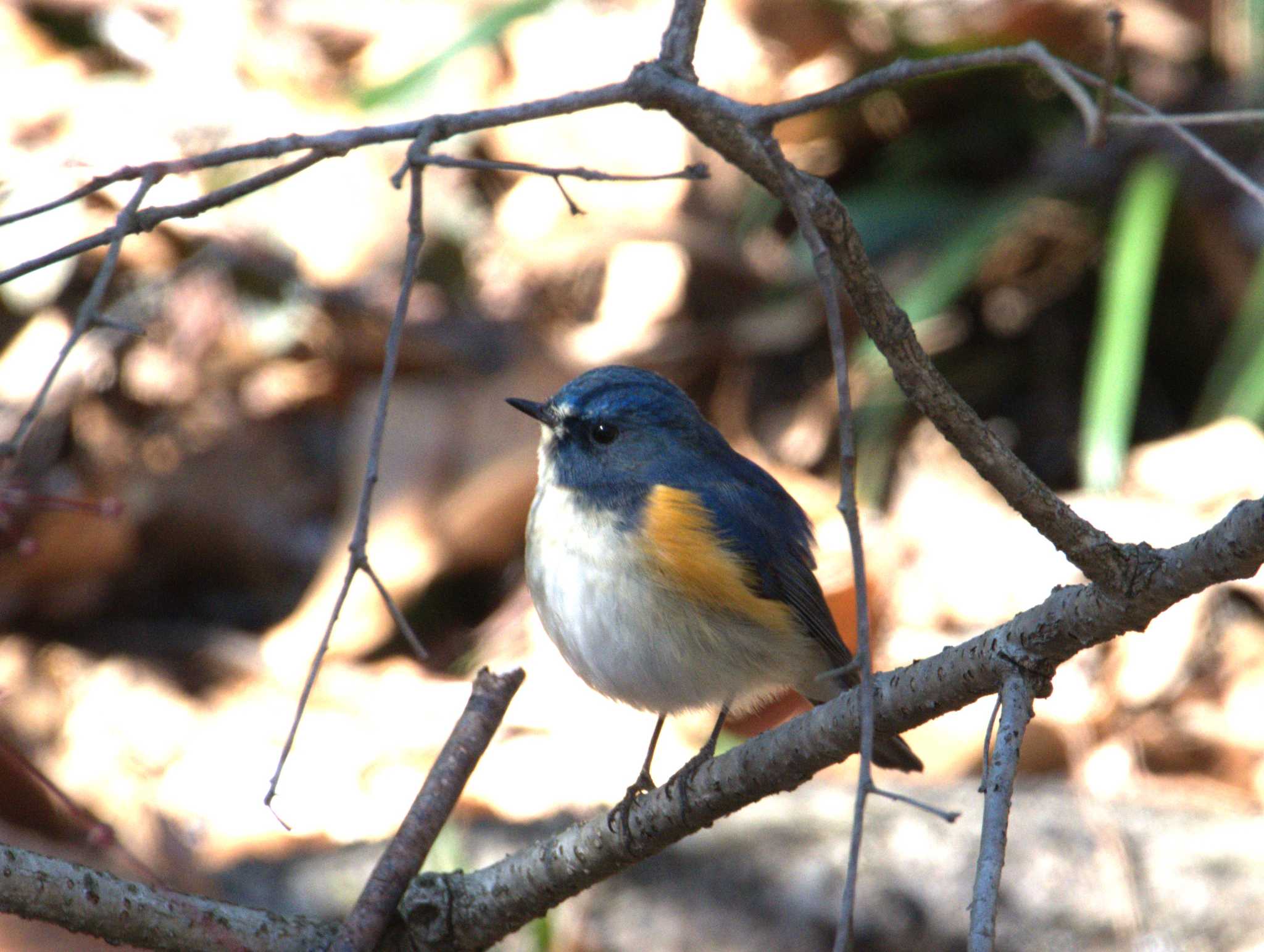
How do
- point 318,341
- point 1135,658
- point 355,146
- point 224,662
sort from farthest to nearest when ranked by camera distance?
point 318,341, point 224,662, point 1135,658, point 355,146

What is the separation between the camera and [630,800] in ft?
8.57

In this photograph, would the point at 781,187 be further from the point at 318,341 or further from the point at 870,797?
the point at 318,341

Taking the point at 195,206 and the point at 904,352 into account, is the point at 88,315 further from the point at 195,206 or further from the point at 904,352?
the point at 904,352

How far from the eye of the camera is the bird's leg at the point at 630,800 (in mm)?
2203

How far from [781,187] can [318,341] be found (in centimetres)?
471

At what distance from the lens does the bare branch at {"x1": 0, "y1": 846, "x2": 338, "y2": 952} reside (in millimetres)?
1881

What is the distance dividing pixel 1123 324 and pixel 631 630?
2.94 metres

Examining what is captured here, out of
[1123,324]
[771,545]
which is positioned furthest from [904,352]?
[1123,324]

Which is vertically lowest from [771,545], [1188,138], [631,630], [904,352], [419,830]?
[419,830]

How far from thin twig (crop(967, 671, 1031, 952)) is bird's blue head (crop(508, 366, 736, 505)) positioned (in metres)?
1.36

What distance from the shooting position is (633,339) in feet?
19.5

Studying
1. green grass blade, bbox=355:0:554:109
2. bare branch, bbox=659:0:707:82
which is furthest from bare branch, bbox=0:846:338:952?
green grass blade, bbox=355:0:554:109

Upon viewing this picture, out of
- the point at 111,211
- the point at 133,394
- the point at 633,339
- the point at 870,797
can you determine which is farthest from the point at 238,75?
the point at 870,797

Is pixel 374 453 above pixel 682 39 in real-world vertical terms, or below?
below
